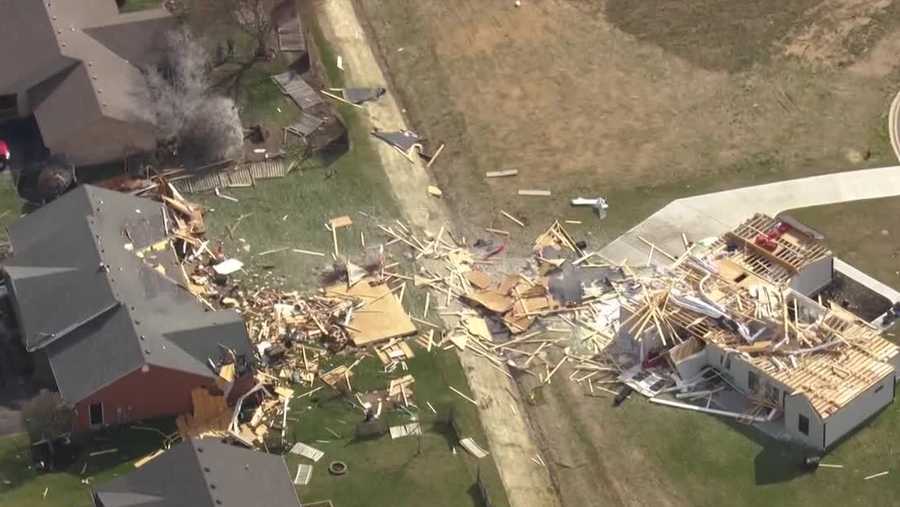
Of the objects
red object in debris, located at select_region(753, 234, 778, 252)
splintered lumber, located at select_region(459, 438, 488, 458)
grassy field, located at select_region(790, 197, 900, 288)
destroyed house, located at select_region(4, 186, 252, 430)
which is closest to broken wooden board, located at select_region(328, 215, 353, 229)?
destroyed house, located at select_region(4, 186, 252, 430)

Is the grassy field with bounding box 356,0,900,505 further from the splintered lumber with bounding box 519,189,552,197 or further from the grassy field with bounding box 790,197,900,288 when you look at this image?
the splintered lumber with bounding box 519,189,552,197

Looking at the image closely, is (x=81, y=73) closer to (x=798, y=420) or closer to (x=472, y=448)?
(x=472, y=448)

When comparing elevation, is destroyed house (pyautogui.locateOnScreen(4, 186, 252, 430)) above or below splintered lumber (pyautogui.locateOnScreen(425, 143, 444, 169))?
above

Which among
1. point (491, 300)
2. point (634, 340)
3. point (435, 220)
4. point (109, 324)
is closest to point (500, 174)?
point (435, 220)

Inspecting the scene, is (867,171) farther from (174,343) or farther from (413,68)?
(174,343)

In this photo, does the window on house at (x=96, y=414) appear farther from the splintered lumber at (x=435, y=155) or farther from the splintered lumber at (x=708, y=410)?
the splintered lumber at (x=708, y=410)

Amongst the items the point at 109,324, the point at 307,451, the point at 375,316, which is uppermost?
the point at 109,324

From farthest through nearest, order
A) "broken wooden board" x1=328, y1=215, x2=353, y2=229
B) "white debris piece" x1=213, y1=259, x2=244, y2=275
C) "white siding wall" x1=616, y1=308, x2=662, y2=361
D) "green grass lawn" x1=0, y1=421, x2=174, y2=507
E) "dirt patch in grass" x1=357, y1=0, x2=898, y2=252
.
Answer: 1. "dirt patch in grass" x1=357, y1=0, x2=898, y2=252
2. "broken wooden board" x1=328, y1=215, x2=353, y2=229
3. "white debris piece" x1=213, y1=259, x2=244, y2=275
4. "white siding wall" x1=616, y1=308, x2=662, y2=361
5. "green grass lawn" x1=0, y1=421, x2=174, y2=507
